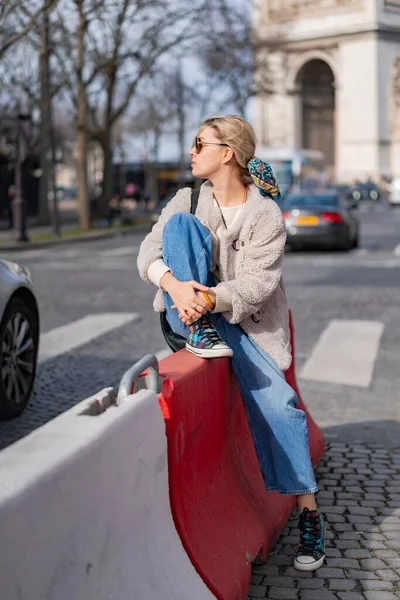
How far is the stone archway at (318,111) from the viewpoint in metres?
72.5

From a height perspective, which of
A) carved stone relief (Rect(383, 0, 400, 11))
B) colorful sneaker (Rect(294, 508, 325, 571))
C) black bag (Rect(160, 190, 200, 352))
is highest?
→ carved stone relief (Rect(383, 0, 400, 11))

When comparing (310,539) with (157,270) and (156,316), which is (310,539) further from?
(156,316)

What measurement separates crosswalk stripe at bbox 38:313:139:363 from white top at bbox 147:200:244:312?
16.4 feet

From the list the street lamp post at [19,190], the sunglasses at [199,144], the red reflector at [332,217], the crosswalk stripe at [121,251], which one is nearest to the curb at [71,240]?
the street lamp post at [19,190]

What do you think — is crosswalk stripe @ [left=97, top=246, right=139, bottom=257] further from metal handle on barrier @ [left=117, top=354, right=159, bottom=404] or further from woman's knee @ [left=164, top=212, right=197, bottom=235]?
metal handle on barrier @ [left=117, top=354, right=159, bottom=404]

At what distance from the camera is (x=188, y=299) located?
12.0 ft

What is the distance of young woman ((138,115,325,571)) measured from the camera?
12.2ft

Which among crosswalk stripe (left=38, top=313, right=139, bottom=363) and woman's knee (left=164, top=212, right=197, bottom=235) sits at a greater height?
woman's knee (left=164, top=212, right=197, bottom=235)

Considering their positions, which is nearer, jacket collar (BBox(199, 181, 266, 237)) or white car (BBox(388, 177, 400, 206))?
jacket collar (BBox(199, 181, 266, 237))

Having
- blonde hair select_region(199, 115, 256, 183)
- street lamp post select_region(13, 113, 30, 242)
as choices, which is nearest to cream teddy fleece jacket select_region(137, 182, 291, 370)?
blonde hair select_region(199, 115, 256, 183)

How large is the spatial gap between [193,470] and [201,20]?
32984mm

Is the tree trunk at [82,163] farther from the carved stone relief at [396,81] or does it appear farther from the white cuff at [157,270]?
the carved stone relief at [396,81]

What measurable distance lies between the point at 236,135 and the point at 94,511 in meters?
1.72

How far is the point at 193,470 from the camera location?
345cm
